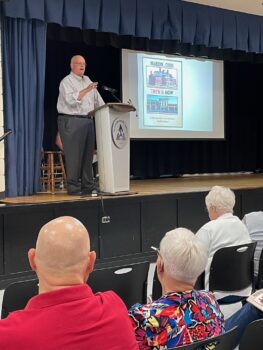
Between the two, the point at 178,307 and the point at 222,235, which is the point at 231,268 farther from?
the point at 178,307

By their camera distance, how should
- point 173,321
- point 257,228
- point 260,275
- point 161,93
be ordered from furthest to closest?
point 161,93 → point 257,228 → point 260,275 → point 173,321

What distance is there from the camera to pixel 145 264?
2113mm

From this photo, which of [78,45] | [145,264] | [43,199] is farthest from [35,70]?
[145,264]

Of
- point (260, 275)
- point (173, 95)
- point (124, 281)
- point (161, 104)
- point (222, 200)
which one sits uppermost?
point (173, 95)

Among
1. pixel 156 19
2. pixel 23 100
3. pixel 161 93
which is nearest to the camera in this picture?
pixel 23 100

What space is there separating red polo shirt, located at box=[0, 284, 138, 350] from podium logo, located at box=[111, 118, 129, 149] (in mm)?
3404

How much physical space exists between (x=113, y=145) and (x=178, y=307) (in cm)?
320

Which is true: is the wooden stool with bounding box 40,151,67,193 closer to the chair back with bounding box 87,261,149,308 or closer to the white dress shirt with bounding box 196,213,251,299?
the white dress shirt with bounding box 196,213,251,299

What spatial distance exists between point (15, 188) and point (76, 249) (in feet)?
12.4

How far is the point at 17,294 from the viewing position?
174 cm

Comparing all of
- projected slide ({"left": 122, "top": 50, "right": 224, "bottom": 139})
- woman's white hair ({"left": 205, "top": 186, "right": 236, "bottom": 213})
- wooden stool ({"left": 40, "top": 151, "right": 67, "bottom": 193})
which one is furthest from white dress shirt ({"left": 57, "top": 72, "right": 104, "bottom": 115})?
woman's white hair ({"left": 205, "top": 186, "right": 236, "bottom": 213})

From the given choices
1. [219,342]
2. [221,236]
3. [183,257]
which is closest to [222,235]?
[221,236]

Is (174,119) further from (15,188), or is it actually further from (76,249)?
(76,249)

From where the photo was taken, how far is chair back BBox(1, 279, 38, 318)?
170cm
